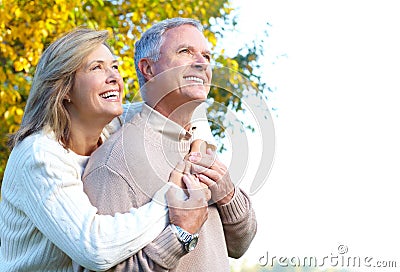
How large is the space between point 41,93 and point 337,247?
2840mm

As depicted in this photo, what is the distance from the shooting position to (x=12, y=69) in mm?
5695

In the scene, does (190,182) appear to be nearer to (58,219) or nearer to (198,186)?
(198,186)

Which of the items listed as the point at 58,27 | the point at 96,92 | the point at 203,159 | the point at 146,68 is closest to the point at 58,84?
the point at 96,92

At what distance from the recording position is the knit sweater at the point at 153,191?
222cm

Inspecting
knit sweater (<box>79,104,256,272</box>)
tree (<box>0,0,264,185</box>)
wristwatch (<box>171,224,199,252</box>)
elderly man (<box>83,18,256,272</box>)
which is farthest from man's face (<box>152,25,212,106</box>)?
tree (<box>0,0,264,185</box>)

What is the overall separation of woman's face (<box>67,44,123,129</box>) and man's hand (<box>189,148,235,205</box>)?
30cm

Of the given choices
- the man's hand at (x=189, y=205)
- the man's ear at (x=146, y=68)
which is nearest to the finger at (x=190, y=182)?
the man's hand at (x=189, y=205)

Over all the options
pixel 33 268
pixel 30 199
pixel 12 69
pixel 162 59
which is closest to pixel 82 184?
pixel 30 199

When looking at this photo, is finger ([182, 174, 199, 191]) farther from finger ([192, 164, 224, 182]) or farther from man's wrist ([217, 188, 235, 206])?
man's wrist ([217, 188, 235, 206])

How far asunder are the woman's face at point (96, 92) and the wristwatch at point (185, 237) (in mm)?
424

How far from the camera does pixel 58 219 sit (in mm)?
2221

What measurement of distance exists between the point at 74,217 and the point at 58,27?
330 centimetres

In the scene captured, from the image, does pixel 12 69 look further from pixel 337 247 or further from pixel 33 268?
pixel 33 268

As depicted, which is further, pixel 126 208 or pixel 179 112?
pixel 179 112
